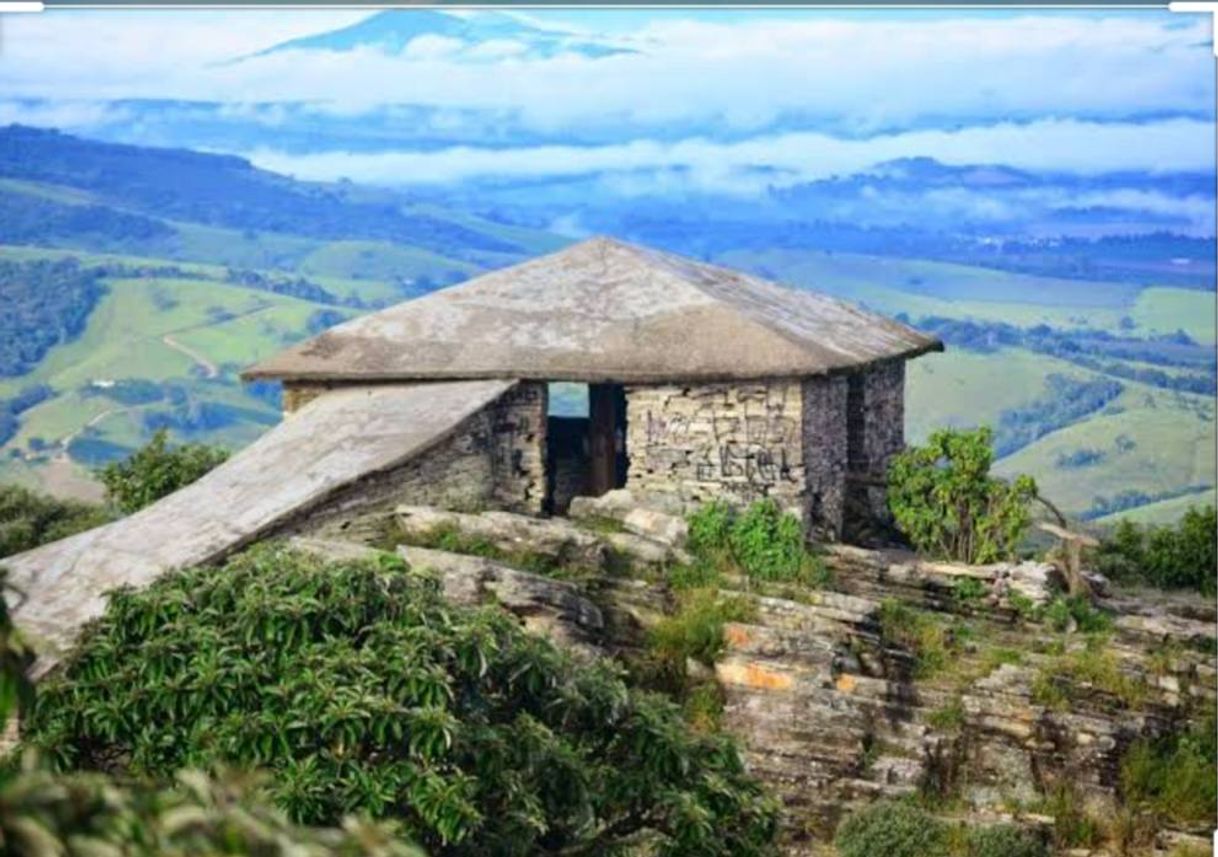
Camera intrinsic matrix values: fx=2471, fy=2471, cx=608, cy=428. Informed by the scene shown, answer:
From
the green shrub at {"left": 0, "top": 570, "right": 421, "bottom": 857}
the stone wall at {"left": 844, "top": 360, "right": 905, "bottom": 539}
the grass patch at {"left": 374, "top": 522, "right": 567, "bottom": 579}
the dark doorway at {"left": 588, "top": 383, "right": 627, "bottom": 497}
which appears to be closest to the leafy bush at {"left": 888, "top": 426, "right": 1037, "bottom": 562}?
the stone wall at {"left": 844, "top": 360, "right": 905, "bottom": 539}

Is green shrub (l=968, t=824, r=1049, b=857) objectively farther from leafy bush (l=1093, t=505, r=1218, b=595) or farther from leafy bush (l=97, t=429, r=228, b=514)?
leafy bush (l=97, t=429, r=228, b=514)

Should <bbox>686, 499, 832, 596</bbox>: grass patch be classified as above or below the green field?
above

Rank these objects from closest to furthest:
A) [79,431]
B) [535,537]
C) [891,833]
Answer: [891,833], [535,537], [79,431]

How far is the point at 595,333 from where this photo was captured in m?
22.7

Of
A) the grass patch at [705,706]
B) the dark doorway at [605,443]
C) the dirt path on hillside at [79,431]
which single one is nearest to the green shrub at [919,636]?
the grass patch at [705,706]

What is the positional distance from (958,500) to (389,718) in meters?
10.1

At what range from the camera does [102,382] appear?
95188 mm

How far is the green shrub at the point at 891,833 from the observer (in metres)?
17.4

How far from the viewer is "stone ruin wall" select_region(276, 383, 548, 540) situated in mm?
19938

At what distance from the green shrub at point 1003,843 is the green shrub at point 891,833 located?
0.75 feet

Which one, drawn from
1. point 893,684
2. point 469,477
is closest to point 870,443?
point 469,477

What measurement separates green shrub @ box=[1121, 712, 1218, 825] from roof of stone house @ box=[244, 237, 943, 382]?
4.67 meters

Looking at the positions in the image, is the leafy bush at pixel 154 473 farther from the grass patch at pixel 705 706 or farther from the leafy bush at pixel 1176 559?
the leafy bush at pixel 1176 559

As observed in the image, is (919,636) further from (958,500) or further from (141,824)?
(141,824)
